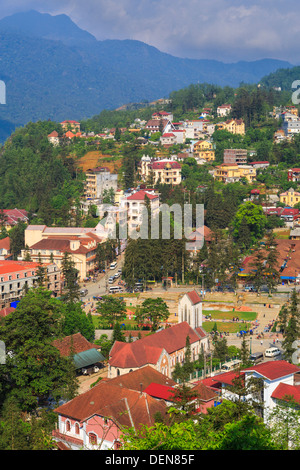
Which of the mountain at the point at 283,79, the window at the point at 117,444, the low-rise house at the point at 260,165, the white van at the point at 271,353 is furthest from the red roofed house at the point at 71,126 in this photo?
the window at the point at 117,444

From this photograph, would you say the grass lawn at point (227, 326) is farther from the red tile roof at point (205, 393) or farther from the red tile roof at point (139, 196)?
the red tile roof at point (139, 196)

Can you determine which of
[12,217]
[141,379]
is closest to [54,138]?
[12,217]

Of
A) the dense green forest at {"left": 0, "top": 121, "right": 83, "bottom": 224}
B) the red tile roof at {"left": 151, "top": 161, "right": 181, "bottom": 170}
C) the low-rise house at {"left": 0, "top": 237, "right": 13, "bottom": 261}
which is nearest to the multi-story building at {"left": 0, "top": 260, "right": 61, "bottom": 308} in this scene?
the low-rise house at {"left": 0, "top": 237, "right": 13, "bottom": 261}

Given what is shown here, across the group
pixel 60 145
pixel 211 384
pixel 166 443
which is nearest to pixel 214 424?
pixel 166 443

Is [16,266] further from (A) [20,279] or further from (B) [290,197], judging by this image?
(B) [290,197]

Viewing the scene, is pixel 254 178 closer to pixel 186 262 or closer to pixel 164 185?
pixel 164 185
